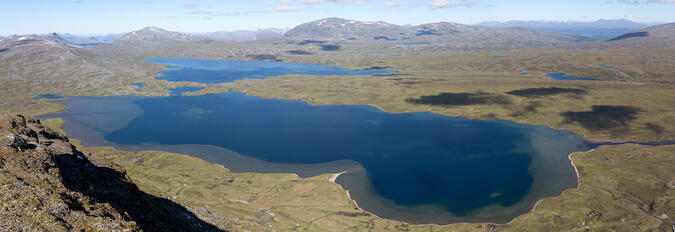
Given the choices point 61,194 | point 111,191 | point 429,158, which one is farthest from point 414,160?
point 61,194

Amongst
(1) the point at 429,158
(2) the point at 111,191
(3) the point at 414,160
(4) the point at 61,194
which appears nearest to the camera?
(4) the point at 61,194

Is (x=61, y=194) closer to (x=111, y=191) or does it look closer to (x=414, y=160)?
(x=111, y=191)

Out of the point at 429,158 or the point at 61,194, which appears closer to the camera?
the point at 61,194

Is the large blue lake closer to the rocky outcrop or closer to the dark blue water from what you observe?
the dark blue water

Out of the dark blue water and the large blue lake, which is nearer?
the large blue lake

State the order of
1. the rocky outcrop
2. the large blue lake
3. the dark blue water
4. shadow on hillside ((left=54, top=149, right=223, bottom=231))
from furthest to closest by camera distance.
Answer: the dark blue water
the large blue lake
shadow on hillside ((left=54, top=149, right=223, bottom=231))
the rocky outcrop

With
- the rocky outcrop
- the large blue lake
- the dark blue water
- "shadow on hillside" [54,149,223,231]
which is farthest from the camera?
the dark blue water

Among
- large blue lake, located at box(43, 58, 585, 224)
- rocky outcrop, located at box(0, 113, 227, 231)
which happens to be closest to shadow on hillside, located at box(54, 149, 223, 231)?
rocky outcrop, located at box(0, 113, 227, 231)

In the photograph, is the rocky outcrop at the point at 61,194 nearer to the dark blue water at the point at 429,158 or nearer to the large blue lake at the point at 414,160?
the large blue lake at the point at 414,160

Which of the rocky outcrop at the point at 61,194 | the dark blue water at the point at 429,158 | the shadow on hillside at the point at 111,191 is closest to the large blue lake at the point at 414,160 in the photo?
the dark blue water at the point at 429,158

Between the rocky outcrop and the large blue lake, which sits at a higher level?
the rocky outcrop
